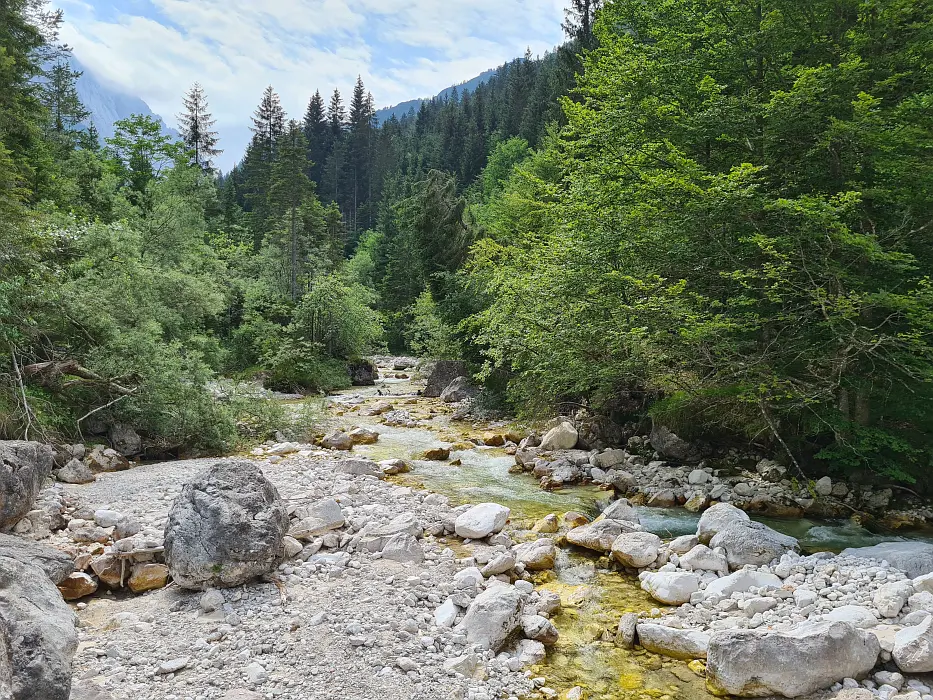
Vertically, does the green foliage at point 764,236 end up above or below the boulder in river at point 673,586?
above

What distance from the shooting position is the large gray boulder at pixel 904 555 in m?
6.29

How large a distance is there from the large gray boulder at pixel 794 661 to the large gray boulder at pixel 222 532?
4.54 meters

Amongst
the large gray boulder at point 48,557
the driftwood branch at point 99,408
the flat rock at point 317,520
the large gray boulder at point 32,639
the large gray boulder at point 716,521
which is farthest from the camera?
the driftwood branch at point 99,408

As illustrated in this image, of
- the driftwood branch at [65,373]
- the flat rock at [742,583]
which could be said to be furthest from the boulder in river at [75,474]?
the flat rock at [742,583]

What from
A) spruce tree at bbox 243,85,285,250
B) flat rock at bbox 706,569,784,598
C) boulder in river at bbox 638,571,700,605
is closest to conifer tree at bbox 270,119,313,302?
spruce tree at bbox 243,85,285,250

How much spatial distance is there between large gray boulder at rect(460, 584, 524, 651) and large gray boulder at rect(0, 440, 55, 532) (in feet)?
17.7

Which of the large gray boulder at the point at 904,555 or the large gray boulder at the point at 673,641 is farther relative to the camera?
the large gray boulder at the point at 904,555

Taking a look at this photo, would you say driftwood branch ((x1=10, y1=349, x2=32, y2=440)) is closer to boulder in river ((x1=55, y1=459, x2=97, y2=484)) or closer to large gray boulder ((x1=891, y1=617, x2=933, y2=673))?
boulder in river ((x1=55, y1=459, x2=97, y2=484))

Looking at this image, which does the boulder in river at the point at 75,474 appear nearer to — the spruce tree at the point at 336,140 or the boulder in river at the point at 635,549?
the boulder in river at the point at 635,549

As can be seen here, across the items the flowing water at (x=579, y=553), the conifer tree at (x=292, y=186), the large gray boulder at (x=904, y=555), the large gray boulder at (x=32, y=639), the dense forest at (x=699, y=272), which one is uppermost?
the conifer tree at (x=292, y=186)

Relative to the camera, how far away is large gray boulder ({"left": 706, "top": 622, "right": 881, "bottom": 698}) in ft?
14.9

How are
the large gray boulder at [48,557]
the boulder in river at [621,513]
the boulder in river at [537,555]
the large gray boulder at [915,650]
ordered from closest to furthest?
the large gray boulder at [915,650] → the large gray boulder at [48,557] → the boulder in river at [537,555] → the boulder in river at [621,513]

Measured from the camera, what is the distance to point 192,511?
19.7ft

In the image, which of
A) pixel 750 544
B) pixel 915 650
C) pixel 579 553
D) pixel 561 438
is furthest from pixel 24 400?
pixel 915 650
